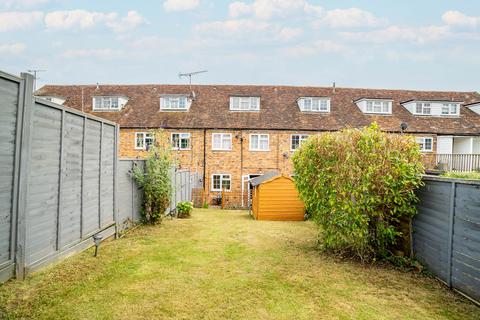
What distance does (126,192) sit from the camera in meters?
9.39

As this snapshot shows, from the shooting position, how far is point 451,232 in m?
5.39

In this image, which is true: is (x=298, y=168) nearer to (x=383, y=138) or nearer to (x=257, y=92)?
(x=383, y=138)

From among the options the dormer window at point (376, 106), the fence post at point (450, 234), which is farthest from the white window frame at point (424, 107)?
the fence post at point (450, 234)

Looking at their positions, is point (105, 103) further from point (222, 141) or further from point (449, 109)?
point (449, 109)

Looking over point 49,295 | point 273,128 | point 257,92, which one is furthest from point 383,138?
point 257,92

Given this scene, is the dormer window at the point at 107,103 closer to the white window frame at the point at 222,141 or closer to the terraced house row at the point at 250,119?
the terraced house row at the point at 250,119

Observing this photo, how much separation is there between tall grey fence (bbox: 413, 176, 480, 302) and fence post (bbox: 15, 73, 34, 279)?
6988 millimetres

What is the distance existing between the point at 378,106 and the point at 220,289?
84.4 feet

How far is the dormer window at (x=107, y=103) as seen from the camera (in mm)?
26484

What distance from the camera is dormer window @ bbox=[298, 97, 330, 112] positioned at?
2611cm

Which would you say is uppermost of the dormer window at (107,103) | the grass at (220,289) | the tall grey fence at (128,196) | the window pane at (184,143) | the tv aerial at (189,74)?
the tv aerial at (189,74)

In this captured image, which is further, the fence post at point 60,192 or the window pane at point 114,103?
the window pane at point 114,103

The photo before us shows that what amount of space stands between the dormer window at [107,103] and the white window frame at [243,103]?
981cm

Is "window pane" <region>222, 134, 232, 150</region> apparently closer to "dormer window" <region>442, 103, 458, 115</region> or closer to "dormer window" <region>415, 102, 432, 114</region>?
"dormer window" <region>415, 102, 432, 114</region>
